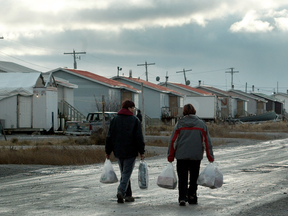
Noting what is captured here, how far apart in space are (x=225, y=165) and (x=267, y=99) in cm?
8625

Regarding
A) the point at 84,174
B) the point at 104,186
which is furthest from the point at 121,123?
the point at 84,174

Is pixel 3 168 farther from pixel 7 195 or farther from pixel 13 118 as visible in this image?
pixel 13 118

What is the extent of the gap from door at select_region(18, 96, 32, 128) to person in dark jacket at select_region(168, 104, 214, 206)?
27.1 metres

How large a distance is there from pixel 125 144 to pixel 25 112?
88.8 ft

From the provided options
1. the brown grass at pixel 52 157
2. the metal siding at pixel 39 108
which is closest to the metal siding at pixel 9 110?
the metal siding at pixel 39 108

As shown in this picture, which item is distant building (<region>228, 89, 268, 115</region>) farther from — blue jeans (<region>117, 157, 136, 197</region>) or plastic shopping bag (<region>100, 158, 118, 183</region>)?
blue jeans (<region>117, 157, 136, 197</region>)

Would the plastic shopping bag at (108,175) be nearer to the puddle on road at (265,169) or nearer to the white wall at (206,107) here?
the puddle on road at (265,169)

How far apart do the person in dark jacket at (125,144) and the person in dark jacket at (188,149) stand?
0.61 m

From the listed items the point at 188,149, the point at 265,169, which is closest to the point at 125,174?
the point at 188,149

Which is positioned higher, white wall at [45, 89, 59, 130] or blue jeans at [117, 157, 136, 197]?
white wall at [45, 89, 59, 130]

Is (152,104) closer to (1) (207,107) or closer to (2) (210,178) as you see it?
(1) (207,107)

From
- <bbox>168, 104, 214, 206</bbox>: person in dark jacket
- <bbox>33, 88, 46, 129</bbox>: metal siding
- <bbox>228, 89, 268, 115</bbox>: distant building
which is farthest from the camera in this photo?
<bbox>228, 89, 268, 115</bbox>: distant building

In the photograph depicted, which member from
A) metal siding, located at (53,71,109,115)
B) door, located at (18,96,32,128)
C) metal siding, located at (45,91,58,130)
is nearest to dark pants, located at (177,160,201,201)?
door, located at (18,96,32,128)

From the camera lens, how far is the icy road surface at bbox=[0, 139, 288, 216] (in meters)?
7.30
